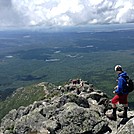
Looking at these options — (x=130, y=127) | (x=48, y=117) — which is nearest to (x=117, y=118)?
(x=130, y=127)

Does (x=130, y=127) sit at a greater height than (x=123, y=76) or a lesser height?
lesser

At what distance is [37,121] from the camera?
3409 cm

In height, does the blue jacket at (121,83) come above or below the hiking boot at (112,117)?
above

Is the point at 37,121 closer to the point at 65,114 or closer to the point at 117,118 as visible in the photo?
the point at 65,114

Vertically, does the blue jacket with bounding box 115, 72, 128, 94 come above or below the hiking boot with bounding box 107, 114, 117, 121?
above

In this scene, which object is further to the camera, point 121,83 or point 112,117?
point 112,117

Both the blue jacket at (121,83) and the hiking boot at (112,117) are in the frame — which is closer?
the blue jacket at (121,83)

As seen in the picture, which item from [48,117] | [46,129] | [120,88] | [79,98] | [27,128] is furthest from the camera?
[79,98]

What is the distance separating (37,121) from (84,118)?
7212mm

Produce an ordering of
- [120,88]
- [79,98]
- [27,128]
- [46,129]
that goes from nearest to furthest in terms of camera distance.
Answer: [120,88]
[46,129]
[27,128]
[79,98]

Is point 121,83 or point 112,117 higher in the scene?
point 121,83

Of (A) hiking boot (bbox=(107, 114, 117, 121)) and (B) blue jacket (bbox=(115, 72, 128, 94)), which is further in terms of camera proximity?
(A) hiking boot (bbox=(107, 114, 117, 121))

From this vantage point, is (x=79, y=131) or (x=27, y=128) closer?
(x=79, y=131)

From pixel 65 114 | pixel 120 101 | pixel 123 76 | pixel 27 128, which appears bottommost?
pixel 27 128
